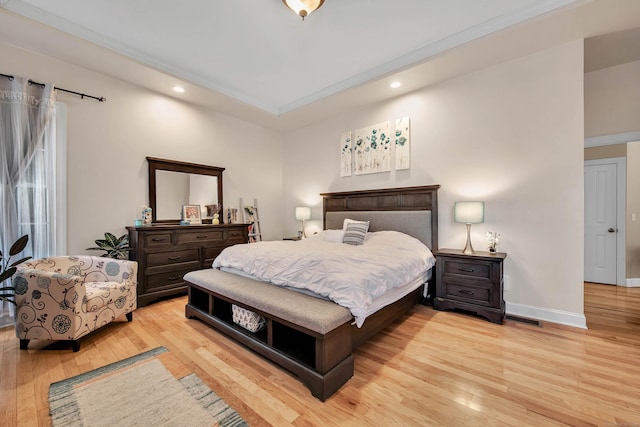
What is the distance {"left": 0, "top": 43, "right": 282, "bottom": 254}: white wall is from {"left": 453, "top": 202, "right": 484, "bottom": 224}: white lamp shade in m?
3.81

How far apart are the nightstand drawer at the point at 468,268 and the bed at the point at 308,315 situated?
43cm

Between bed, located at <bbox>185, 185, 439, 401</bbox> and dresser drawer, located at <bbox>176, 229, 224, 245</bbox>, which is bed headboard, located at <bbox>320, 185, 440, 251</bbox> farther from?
dresser drawer, located at <bbox>176, 229, 224, 245</bbox>

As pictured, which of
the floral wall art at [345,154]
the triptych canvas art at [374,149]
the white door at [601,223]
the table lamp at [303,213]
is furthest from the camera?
the table lamp at [303,213]

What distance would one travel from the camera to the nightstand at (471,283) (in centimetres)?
280

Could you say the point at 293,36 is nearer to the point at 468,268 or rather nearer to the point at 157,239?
the point at 157,239

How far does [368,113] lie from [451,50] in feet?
5.33

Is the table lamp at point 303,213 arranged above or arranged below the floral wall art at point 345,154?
below

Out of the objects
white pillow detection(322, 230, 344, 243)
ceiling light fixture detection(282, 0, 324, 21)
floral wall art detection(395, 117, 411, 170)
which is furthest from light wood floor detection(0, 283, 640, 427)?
ceiling light fixture detection(282, 0, 324, 21)

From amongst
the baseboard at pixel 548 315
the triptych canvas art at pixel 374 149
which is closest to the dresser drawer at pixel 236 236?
the triptych canvas art at pixel 374 149

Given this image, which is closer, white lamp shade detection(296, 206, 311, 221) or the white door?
the white door

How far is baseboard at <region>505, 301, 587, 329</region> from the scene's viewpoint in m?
2.69

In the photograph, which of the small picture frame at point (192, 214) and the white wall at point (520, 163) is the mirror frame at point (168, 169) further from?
the white wall at point (520, 163)

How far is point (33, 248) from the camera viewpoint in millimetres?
2869

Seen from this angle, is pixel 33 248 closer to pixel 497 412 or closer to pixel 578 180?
pixel 497 412
